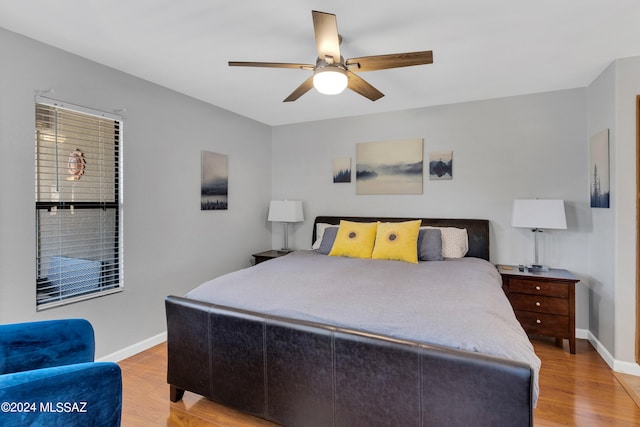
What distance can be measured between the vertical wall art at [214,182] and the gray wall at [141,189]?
8 centimetres

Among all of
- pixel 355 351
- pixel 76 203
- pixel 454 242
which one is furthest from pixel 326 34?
pixel 454 242

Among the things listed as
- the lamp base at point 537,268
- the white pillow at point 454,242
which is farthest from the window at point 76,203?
the lamp base at point 537,268

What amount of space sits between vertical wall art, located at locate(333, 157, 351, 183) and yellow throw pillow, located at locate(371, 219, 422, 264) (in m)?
1.10

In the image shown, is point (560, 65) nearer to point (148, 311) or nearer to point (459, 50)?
point (459, 50)

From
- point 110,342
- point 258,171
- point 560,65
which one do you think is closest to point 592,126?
point 560,65

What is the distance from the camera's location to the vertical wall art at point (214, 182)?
362cm

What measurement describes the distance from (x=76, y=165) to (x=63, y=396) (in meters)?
1.90

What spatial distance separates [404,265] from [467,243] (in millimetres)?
1025

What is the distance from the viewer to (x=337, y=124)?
433cm

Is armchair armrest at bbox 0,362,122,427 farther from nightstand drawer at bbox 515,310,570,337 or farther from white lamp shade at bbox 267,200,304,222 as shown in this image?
nightstand drawer at bbox 515,310,570,337

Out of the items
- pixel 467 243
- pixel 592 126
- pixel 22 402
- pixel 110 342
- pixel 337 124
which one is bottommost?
pixel 110 342

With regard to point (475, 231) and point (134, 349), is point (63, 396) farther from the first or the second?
point (475, 231)

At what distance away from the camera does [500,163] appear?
3.53m

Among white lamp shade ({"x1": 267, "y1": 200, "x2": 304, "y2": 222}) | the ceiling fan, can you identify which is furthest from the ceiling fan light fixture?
white lamp shade ({"x1": 267, "y1": 200, "x2": 304, "y2": 222})
